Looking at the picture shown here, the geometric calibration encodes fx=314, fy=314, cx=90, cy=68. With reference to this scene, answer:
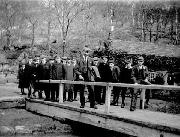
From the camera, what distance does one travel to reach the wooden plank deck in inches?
296

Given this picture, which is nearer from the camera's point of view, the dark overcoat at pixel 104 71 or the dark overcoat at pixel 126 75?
the dark overcoat at pixel 126 75

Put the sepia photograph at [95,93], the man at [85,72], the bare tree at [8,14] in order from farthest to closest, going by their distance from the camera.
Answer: the bare tree at [8,14] < the man at [85,72] < the sepia photograph at [95,93]

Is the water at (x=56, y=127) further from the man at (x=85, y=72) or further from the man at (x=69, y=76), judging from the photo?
the man at (x=69, y=76)

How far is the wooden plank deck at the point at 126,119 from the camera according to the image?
751 centimetres

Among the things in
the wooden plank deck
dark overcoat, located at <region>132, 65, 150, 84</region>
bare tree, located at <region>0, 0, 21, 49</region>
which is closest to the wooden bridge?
the wooden plank deck

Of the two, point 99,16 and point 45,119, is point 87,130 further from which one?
point 99,16

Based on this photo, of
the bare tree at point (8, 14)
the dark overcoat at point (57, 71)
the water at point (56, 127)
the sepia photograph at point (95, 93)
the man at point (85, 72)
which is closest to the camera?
the sepia photograph at point (95, 93)

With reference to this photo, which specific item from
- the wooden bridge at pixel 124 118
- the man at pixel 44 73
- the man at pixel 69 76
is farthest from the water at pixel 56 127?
the man at pixel 69 76

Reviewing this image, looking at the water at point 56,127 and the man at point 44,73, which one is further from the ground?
the man at point 44,73

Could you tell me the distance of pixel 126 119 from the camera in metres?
8.27

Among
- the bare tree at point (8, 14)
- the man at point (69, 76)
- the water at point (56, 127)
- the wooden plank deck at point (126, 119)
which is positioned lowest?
the water at point (56, 127)

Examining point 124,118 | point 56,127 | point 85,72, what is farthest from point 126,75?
point 56,127

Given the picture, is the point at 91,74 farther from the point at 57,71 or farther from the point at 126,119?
the point at 126,119

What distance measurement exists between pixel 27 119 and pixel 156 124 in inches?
219
